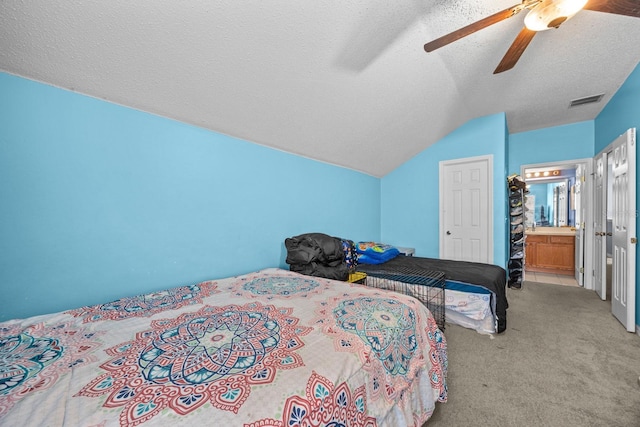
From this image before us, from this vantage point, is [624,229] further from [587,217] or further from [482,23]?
[482,23]

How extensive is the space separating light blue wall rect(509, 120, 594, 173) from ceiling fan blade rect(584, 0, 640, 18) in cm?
337

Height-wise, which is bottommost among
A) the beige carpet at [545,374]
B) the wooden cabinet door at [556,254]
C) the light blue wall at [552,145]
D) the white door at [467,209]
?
the beige carpet at [545,374]

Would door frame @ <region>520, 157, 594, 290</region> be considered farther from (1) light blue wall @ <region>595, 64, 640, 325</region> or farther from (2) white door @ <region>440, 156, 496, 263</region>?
(2) white door @ <region>440, 156, 496, 263</region>

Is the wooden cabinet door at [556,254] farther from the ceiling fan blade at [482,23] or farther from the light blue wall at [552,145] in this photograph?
the ceiling fan blade at [482,23]

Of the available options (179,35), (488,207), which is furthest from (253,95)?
(488,207)

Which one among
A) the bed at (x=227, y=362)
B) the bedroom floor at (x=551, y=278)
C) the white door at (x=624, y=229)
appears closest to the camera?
the bed at (x=227, y=362)

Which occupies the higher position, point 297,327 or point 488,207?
point 488,207

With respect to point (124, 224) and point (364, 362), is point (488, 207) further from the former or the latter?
point (124, 224)

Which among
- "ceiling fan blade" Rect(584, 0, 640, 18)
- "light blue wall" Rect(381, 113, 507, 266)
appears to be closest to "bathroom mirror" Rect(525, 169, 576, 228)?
"light blue wall" Rect(381, 113, 507, 266)

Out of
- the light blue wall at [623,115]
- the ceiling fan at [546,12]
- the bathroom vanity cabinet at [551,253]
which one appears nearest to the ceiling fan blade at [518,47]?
the ceiling fan at [546,12]

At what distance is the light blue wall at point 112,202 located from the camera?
1.29 meters

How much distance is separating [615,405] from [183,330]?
2.48 metres

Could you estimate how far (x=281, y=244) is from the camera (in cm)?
262

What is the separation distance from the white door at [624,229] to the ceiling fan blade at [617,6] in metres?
1.65
